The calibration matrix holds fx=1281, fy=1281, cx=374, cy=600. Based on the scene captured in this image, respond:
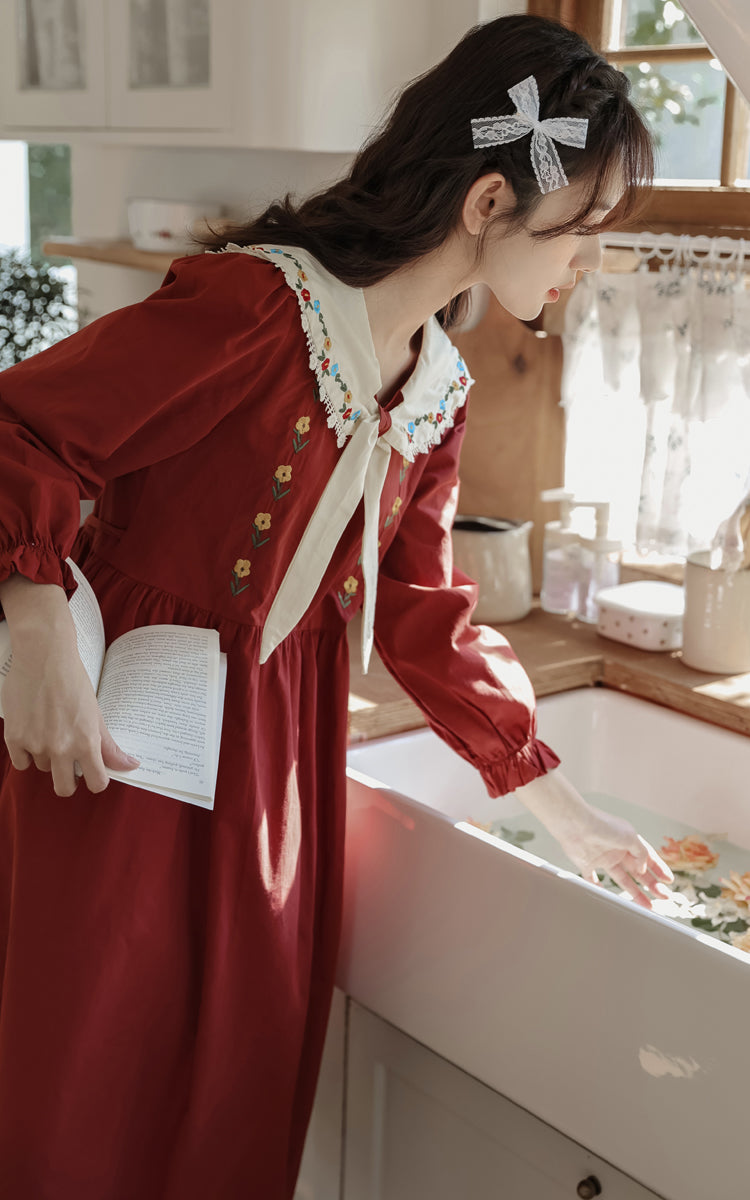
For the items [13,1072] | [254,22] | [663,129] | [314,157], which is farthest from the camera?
[314,157]

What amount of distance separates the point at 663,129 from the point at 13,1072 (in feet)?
4.79

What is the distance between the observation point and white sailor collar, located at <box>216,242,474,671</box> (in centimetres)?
105

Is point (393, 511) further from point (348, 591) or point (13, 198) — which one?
point (13, 198)

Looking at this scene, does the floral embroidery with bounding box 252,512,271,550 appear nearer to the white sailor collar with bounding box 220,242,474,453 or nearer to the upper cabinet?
the white sailor collar with bounding box 220,242,474,453

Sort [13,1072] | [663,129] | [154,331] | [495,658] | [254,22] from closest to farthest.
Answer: [154,331]
[13,1072]
[495,658]
[254,22]
[663,129]

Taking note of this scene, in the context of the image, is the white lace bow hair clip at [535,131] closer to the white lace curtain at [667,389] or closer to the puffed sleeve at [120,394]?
the puffed sleeve at [120,394]

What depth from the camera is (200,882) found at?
45.0 inches

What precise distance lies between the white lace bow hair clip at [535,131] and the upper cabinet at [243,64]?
74 cm

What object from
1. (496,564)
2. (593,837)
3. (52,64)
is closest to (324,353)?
(593,837)

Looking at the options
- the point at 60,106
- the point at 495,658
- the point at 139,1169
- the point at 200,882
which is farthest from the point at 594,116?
the point at 60,106

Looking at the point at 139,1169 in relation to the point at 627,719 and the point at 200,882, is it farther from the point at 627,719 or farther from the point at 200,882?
the point at 627,719

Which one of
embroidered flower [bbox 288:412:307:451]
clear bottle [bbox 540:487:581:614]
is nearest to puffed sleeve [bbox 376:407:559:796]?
embroidered flower [bbox 288:412:307:451]

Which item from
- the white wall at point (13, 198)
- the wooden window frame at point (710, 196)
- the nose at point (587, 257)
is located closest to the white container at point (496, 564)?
the wooden window frame at point (710, 196)

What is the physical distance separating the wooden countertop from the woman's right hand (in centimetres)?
65
